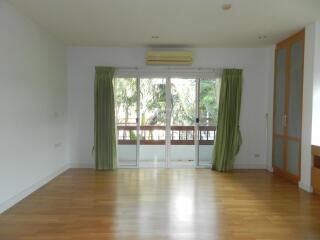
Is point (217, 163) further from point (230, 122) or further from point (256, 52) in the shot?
point (256, 52)

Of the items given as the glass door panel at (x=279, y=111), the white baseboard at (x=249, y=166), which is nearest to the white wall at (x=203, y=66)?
the white baseboard at (x=249, y=166)

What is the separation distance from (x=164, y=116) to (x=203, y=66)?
137cm

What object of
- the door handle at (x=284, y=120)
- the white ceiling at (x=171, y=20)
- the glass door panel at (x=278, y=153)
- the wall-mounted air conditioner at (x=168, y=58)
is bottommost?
the glass door panel at (x=278, y=153)

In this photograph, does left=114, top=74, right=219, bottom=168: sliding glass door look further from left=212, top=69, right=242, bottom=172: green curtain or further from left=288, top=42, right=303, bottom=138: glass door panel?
left=288, top=42, right=303, bottom=138: glass door panel

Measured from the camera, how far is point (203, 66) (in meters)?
5.30

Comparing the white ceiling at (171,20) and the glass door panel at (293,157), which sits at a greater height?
the white ceiling at (171,20)

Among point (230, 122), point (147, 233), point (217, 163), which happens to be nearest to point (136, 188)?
point (147, 233)

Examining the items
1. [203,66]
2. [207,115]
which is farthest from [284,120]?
[203,66]

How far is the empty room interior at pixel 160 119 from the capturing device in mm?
3002

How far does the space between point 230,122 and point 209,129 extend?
0.48 metres

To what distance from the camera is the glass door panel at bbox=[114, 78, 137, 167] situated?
5336 millimetres

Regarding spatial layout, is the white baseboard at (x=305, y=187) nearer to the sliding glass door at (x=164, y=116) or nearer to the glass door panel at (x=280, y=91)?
the glass door panel at (x=280, y=91)

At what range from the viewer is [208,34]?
4.35 metres

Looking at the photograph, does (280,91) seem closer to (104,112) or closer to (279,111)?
(279,111)
